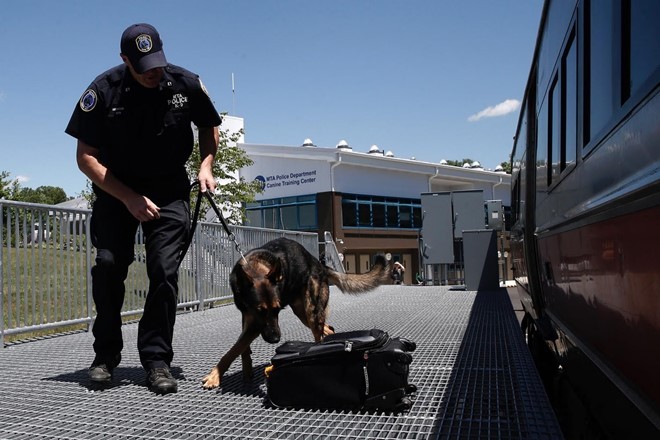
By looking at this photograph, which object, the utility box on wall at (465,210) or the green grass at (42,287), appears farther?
the utility box on wall at (465,210)

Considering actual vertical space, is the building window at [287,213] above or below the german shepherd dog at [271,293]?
above

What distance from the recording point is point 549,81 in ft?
14.4

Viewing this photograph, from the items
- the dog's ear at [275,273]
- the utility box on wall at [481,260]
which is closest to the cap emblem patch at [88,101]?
the dog's ear at [275,273]

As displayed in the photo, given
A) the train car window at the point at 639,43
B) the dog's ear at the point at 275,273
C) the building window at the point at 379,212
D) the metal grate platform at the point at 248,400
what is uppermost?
the building window at the point at 379,212

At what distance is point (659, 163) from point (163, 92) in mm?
3087

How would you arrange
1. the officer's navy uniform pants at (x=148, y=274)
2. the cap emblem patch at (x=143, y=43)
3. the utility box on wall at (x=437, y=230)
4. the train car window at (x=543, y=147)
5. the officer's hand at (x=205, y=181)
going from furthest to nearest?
the utility box on wall at (x=437, y=230), the train car window at (x=543, y=147), the officer's hand at (x=205, y=181), the officer's navy uniform pants at (x=148, y=274), the cap emblem patch at (x=143, y=43)

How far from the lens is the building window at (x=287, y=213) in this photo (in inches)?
1416

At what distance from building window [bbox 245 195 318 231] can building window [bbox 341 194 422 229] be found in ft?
7.07

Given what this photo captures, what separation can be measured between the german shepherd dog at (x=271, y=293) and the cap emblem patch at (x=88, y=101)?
4.47 feet

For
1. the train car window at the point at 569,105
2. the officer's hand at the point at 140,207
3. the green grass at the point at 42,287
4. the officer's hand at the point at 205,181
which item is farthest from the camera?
the green grass at the point at 42,287

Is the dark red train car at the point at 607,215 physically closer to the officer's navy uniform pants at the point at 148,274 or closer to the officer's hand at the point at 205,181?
the officer's hand at the point at 205,181

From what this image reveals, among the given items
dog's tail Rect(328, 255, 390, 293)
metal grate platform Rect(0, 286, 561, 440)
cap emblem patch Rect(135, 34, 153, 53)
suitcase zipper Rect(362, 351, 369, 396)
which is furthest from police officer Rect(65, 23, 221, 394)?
dog's tail Rect(328, 255, 390, 293)

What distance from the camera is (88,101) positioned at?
355 cm

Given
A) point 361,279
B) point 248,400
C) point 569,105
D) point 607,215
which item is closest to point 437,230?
point 361,279
